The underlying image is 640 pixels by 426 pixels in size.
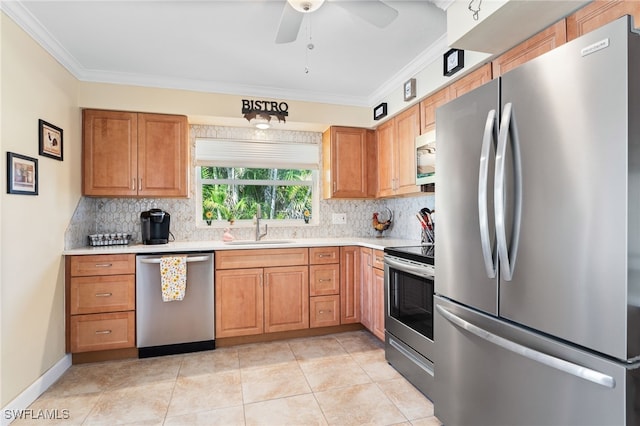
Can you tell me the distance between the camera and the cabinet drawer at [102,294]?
9.00 ft

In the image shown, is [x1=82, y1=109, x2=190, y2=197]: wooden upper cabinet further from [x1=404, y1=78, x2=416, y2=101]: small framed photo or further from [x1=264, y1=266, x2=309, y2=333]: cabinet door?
[x1=404, y1=78, x2=416, y2=101]: small framed photo

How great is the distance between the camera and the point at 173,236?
357cm

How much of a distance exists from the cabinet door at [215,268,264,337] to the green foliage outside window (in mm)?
918

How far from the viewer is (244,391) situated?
2.31 m

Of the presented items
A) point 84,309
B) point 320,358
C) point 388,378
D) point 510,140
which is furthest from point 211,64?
point 388,378

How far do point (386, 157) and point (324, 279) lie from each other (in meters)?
1.44

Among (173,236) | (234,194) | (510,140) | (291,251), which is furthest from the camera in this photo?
(234,194)

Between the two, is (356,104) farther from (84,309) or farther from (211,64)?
(84,309)

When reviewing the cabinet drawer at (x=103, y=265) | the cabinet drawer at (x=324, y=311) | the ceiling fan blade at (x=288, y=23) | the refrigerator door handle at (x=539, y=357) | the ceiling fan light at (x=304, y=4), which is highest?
the ceiling fan blade at (x=288, y=23)

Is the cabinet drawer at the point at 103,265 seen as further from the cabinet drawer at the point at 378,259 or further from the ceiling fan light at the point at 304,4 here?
the ceiling fan light at the point at 304,4

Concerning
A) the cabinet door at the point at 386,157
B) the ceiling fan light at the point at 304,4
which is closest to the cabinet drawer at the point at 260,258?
the cabinet door at the point at 386,157

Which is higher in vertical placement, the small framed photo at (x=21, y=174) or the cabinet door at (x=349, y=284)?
the small framed photo at (x=21, y=174)

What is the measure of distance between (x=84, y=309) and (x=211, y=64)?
2300mm

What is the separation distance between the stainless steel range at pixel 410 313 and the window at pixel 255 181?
1646 mm
